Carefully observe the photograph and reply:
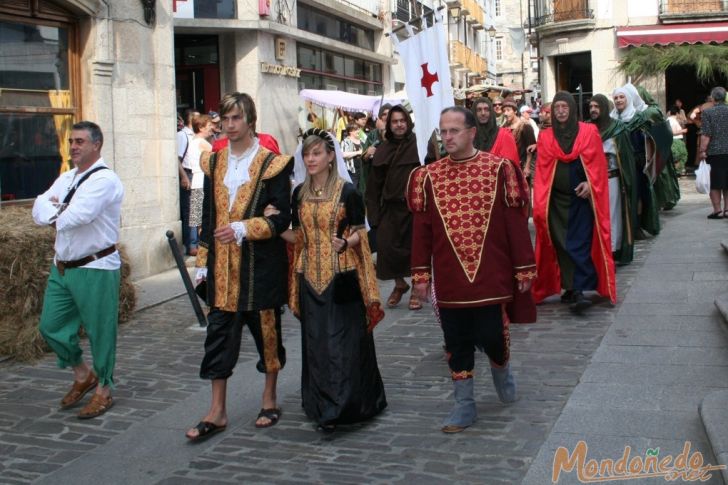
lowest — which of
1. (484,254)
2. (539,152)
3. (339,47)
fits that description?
(484,254)

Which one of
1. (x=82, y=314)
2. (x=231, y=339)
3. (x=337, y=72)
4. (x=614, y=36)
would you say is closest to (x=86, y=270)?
(x=82, y=314)

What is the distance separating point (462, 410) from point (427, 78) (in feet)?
10.8

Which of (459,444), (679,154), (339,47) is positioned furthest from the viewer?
(339,47)

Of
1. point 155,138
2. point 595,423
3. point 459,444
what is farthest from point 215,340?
point 155,138

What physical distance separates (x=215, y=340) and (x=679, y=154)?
1695cm

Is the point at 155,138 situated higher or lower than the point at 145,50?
lower

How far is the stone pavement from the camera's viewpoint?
471 centimetres

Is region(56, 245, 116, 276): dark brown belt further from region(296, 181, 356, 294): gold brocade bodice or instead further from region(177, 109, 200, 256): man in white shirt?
region(177, 109, 200, 256): man in white shirt

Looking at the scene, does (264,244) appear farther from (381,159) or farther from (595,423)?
(381,159)

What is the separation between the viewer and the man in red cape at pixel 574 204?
813 centimetres

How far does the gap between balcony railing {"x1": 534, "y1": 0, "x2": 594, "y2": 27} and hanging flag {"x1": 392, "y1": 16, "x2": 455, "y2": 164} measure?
82.8 ft

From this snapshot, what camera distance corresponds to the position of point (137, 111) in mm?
11172

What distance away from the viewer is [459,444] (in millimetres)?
4934

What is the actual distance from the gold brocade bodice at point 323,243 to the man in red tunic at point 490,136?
345cm
